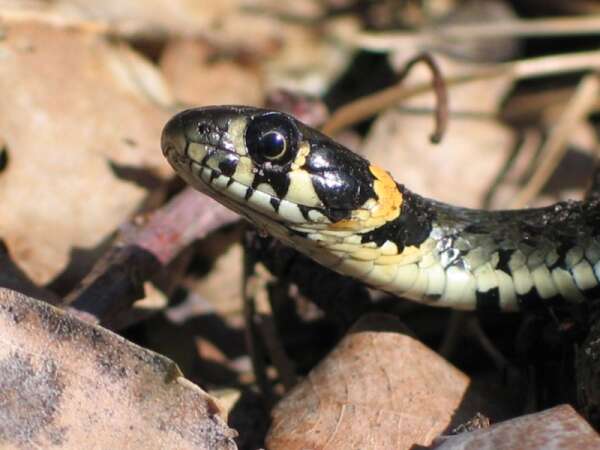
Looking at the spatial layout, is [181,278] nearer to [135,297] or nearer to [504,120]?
[135,297]

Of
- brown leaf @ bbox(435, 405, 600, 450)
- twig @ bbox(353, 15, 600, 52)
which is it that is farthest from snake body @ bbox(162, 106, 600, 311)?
twig @ bbox(353, 15, 600, 52)

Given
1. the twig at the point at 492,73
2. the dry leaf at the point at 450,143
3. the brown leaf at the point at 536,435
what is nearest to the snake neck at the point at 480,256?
the brown leaf at the point at 536,435

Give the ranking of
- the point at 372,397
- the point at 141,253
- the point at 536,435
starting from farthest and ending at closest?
the point at 141,253
the point at 372,397
the point at 536,435

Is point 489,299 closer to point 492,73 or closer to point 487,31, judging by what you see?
point 492,73

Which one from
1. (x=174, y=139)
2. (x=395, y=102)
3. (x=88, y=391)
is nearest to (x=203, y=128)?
(x=174, y=139)

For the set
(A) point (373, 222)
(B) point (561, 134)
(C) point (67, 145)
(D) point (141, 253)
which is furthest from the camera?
(B) point (561, 134)

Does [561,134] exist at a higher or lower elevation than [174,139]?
higher

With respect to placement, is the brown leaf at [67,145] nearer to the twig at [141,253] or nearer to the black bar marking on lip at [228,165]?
the twig at [141,253]
